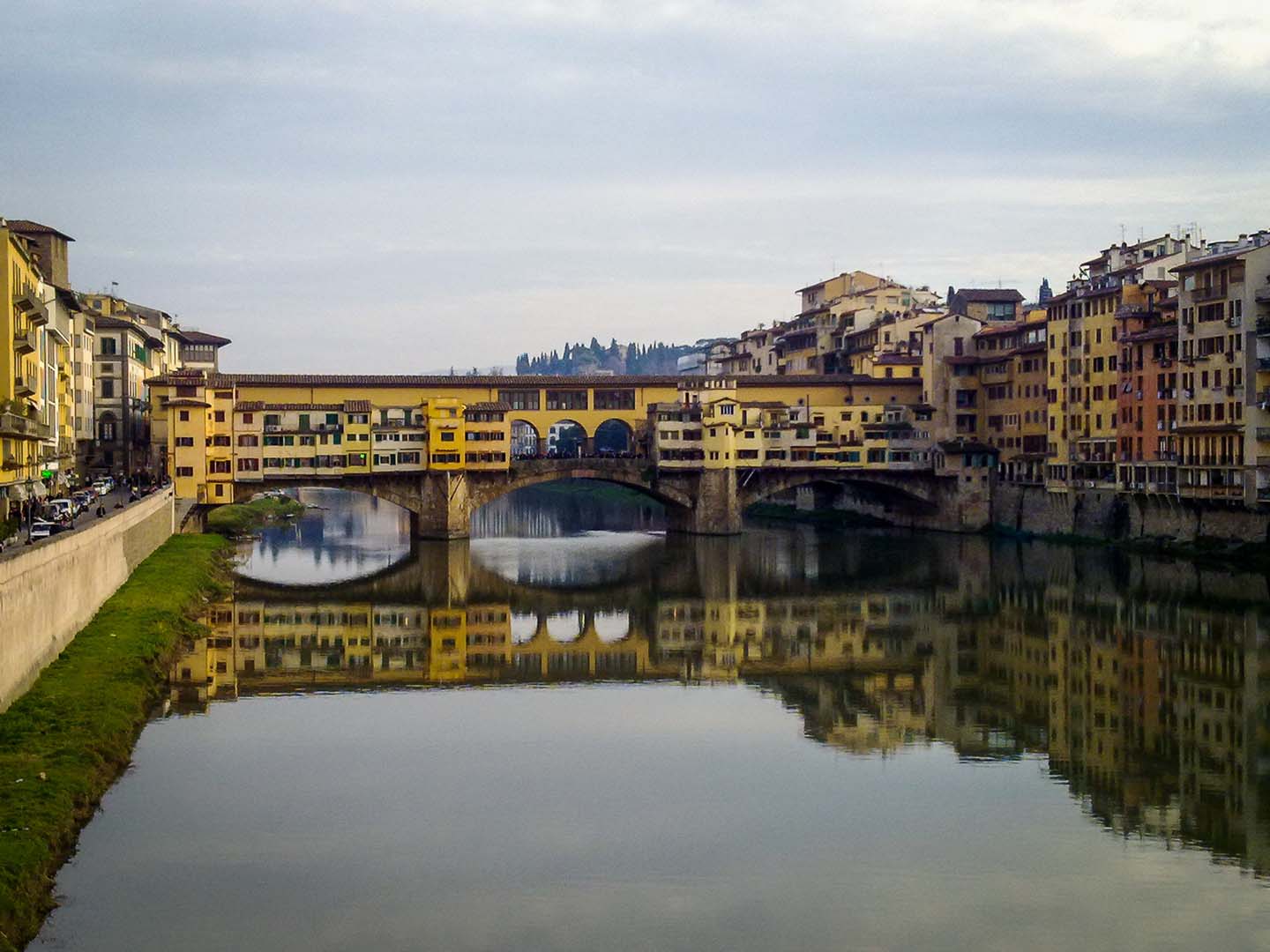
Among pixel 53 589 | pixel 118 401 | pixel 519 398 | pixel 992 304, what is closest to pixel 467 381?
pixel 519 398

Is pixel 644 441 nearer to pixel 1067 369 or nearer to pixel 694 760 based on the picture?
pixel 1067 369

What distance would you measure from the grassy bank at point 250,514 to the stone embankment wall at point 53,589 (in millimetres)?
28152

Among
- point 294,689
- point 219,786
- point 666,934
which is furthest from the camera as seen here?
point 294,689

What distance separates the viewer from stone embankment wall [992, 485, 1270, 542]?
1984 inches

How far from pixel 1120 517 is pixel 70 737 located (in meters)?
44.0

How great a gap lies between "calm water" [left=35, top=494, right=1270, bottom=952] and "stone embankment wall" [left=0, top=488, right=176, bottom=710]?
2.22 metres

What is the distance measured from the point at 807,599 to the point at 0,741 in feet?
95.6

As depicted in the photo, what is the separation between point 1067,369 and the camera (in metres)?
62.7

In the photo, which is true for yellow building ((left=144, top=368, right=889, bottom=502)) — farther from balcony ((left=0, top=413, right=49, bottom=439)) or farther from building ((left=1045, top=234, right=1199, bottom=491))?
balcony ((left=0, top=413, right=49, bottom=439))

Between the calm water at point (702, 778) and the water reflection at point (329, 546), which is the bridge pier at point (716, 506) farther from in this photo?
the calm water at point (702, 778)

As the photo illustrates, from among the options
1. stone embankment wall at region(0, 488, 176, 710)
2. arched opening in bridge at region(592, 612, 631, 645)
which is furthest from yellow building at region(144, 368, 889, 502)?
stone embankment wall at region(0, 488, 176, 710)

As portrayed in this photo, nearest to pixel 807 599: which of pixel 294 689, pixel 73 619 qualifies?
pixel 294 689

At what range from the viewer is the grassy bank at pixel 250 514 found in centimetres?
6769

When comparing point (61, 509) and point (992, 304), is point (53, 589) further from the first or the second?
point (992, 304)
